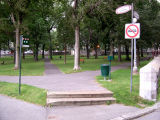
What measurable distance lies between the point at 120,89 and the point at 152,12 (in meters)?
14.6

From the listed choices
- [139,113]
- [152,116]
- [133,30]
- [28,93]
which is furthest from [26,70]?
[152,116]

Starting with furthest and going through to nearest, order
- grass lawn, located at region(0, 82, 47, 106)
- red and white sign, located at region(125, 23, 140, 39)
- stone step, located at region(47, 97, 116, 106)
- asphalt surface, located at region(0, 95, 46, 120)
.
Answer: red and white sign, located at region(125, 23, 140, 39)
grass lawn, located at region(0, 82, 47, 106)
stone step, located at region(47, 97, 116, 106)
asphalt surface, located at region(0, 95, 46, 120)

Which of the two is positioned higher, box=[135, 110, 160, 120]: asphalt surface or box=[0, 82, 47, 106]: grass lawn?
box=[0, 82, 47, 106]: grass lawn

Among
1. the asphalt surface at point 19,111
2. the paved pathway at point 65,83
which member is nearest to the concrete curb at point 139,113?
the asphalt surface at point 19,111

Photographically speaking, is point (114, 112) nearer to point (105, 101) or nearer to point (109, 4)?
point (105, 101)

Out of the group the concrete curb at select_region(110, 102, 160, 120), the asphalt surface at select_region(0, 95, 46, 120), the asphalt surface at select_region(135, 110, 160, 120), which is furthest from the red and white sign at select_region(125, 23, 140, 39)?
the asphalt surface at select_region(0, 95, 46, 120)

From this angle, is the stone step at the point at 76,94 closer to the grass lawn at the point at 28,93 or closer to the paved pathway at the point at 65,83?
the grass lawn at the point at 28,93

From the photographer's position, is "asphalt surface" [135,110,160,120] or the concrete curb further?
"asphalt surface" [135,110,160,120]

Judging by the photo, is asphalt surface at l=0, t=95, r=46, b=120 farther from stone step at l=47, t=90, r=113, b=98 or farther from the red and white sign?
the red and white sign

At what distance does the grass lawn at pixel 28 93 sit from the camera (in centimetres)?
758

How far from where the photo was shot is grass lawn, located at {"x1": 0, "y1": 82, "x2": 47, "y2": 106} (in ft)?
24.9

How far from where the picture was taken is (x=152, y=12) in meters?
20.4

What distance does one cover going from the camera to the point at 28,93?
8.62 meters

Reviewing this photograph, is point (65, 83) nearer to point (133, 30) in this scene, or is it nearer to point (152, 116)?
point (133, 30)
